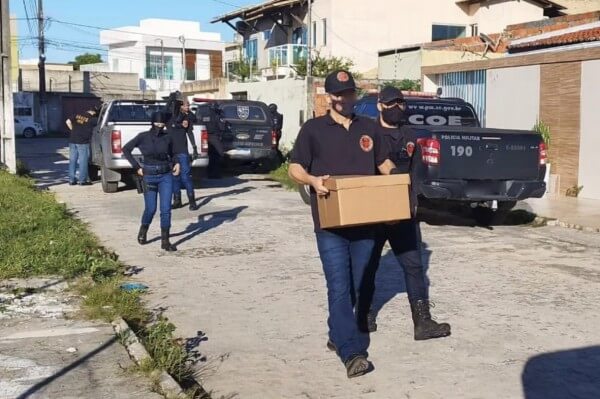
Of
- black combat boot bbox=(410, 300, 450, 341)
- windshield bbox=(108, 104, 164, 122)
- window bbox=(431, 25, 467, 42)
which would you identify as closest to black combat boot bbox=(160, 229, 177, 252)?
black combat boot bbox=(410, 300, 450, 341)

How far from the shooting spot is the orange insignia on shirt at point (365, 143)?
541 centimetres

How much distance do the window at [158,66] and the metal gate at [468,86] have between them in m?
49.1

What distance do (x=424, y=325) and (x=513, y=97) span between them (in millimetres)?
11984

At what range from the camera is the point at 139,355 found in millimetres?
5562

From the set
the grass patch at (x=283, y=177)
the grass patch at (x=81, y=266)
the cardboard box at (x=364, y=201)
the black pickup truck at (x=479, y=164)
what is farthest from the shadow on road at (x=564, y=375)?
the grass patch at (x=283, y=177)

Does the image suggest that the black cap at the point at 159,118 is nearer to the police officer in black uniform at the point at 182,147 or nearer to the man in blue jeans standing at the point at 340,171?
the police officer in black uniform at the point at 182,147

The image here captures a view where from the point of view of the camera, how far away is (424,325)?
613 cm

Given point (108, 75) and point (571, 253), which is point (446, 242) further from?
point (108, 75)

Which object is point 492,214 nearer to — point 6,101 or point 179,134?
point 179,134

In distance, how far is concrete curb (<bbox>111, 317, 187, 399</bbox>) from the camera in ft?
16.1

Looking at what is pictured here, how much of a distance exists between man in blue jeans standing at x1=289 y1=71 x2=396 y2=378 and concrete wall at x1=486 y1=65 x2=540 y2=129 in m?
12.0

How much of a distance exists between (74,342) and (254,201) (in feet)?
29.5

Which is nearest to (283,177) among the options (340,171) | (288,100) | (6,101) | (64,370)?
(6,101)

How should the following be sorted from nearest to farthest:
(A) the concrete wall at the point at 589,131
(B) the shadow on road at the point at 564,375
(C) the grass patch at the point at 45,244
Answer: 1. (B) the shadow on road at the point at 564,375
2. (C) the grass patch at the point at 45,244
3. (A) the concrete wall at the point at 589,131
